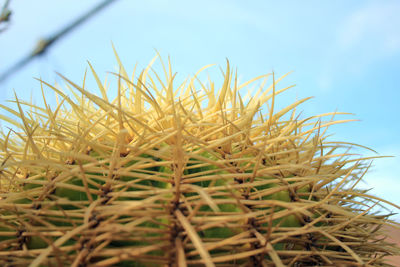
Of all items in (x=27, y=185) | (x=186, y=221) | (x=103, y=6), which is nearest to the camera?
(x=186, y=221)

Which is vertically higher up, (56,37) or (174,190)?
(56,37)

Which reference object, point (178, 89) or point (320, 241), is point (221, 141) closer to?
point (320, 241)

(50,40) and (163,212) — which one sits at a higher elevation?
(50,40)

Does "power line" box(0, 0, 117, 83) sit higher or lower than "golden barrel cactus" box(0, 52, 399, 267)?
higher

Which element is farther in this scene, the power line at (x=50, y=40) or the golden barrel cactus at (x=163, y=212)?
the power line at (x=50, y=40)

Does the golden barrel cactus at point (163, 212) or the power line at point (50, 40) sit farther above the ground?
the power line at point (50, 40)

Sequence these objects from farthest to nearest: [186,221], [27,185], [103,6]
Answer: [103,6], [27,185], [186,221]

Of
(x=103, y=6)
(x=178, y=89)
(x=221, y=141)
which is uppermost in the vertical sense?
(x=103, y=6)

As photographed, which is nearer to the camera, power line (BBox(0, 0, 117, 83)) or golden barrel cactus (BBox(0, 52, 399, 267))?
golden barrel cactus (BBox(0, 52, 399, 267))

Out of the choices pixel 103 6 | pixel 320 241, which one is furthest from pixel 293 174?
pixel 103 6

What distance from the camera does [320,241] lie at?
0.30m

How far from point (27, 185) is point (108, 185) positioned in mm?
126

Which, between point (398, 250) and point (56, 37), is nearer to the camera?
point (398, 250)

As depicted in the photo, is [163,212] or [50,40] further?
[50,40]
